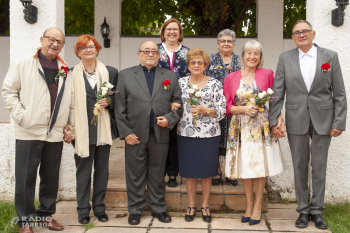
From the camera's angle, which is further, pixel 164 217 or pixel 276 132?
pixel 164 217

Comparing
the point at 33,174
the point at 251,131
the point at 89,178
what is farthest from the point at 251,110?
the point at 33,174

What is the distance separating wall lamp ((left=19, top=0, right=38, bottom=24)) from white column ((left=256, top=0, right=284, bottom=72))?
482 cm

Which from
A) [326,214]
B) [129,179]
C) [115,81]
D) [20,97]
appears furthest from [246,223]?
[20,97]

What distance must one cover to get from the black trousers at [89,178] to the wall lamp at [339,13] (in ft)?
10.7

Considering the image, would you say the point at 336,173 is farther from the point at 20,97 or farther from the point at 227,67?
the point at 20,97

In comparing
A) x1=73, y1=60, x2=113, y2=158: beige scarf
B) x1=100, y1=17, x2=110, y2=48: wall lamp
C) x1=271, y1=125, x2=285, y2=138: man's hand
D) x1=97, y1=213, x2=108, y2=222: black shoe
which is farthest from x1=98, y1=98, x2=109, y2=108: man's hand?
x1=100, y1=17, x2=110, y2=48: wall lamp

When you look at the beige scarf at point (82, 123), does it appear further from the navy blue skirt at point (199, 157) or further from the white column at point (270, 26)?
the white column at point (270, 26)

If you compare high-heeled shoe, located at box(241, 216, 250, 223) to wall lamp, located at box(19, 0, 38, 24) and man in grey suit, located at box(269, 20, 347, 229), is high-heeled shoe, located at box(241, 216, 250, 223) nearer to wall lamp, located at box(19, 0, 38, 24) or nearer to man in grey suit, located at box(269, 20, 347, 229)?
man in grey suit, located at box(269, 20, 347, 229)

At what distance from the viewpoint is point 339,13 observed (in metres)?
4.23

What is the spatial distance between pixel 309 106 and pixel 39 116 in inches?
115

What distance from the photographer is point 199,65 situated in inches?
149

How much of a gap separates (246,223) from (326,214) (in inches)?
42.2

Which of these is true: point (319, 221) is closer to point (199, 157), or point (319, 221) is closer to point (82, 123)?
point (199, 157)

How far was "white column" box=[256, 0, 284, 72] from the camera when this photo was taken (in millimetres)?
7457
